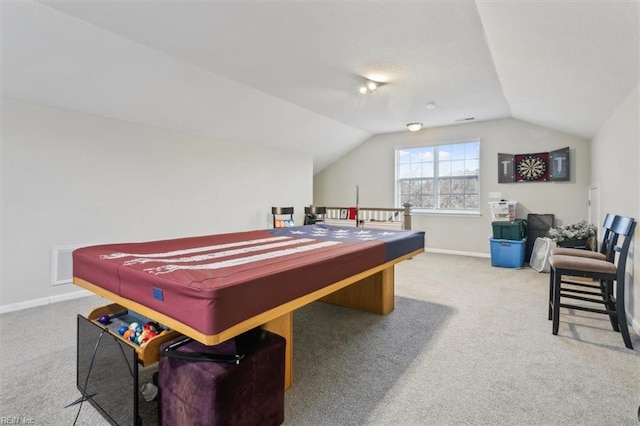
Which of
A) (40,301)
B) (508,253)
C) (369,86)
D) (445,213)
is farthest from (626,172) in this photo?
(40,301)

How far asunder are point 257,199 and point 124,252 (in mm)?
3912

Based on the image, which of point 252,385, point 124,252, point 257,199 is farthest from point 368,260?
point 257,199

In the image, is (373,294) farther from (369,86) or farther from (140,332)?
(369,86)

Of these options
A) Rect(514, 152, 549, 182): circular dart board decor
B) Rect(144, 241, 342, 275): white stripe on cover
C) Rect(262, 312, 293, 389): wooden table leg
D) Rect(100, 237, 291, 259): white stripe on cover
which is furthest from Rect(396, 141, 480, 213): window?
Rect(262, 312, 293, 389): wooden table leg

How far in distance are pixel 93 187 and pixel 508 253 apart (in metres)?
5.96

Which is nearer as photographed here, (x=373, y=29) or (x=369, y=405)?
(x=369, y=405)

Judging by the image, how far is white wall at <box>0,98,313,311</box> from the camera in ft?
10.2

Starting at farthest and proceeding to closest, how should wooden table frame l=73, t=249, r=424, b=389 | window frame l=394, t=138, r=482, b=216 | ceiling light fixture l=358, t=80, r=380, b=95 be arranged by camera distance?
window frame l=394, t=138, r=482, b=216 < ceiling light fixture l=358, t=80, r=380, b=95 < wooden table frame l=73, t=249, r=424, b=389

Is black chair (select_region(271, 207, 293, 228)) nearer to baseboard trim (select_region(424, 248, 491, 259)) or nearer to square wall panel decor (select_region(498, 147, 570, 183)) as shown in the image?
baseboard trim (select_region(424, 248, 491, 259))

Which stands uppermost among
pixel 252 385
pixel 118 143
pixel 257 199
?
pixel 118 143

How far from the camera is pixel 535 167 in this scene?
5328mm

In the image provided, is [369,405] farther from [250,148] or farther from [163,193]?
[250,148]

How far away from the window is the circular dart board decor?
67 cm

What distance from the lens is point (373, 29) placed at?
259cm
